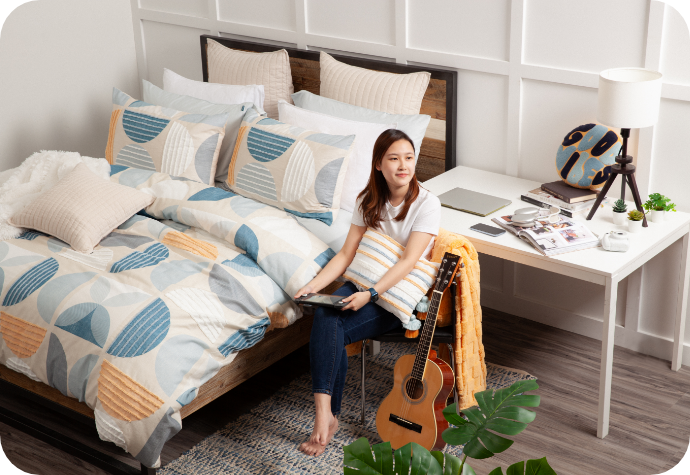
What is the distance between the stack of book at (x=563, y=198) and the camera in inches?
103

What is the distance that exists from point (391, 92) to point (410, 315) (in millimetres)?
1126

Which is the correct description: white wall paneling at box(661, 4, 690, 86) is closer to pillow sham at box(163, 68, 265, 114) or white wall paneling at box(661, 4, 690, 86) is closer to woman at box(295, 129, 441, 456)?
woman at box(295, 129, 441, 456)

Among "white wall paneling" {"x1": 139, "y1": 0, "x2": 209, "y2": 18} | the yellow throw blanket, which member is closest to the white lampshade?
the yellow throw blanket

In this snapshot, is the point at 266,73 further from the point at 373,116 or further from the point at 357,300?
the point at 357,300

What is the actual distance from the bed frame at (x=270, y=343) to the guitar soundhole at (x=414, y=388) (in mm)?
555

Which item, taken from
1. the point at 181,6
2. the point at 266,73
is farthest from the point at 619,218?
the point at 181,6

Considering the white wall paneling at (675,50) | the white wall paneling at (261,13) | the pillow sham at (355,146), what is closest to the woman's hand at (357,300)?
the pillow sham at (355,146)

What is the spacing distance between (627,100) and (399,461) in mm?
1593

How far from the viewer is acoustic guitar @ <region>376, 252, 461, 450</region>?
2.20m

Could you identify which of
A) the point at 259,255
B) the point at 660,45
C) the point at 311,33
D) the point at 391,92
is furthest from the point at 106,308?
the point at 660,45

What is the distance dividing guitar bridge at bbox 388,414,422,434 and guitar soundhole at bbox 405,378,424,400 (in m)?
0.08

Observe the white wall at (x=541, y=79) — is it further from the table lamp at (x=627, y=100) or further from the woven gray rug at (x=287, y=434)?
the woven gray rug at (x=287, y=434)

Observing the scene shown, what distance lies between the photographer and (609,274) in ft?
7.27

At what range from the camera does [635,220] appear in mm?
2455
